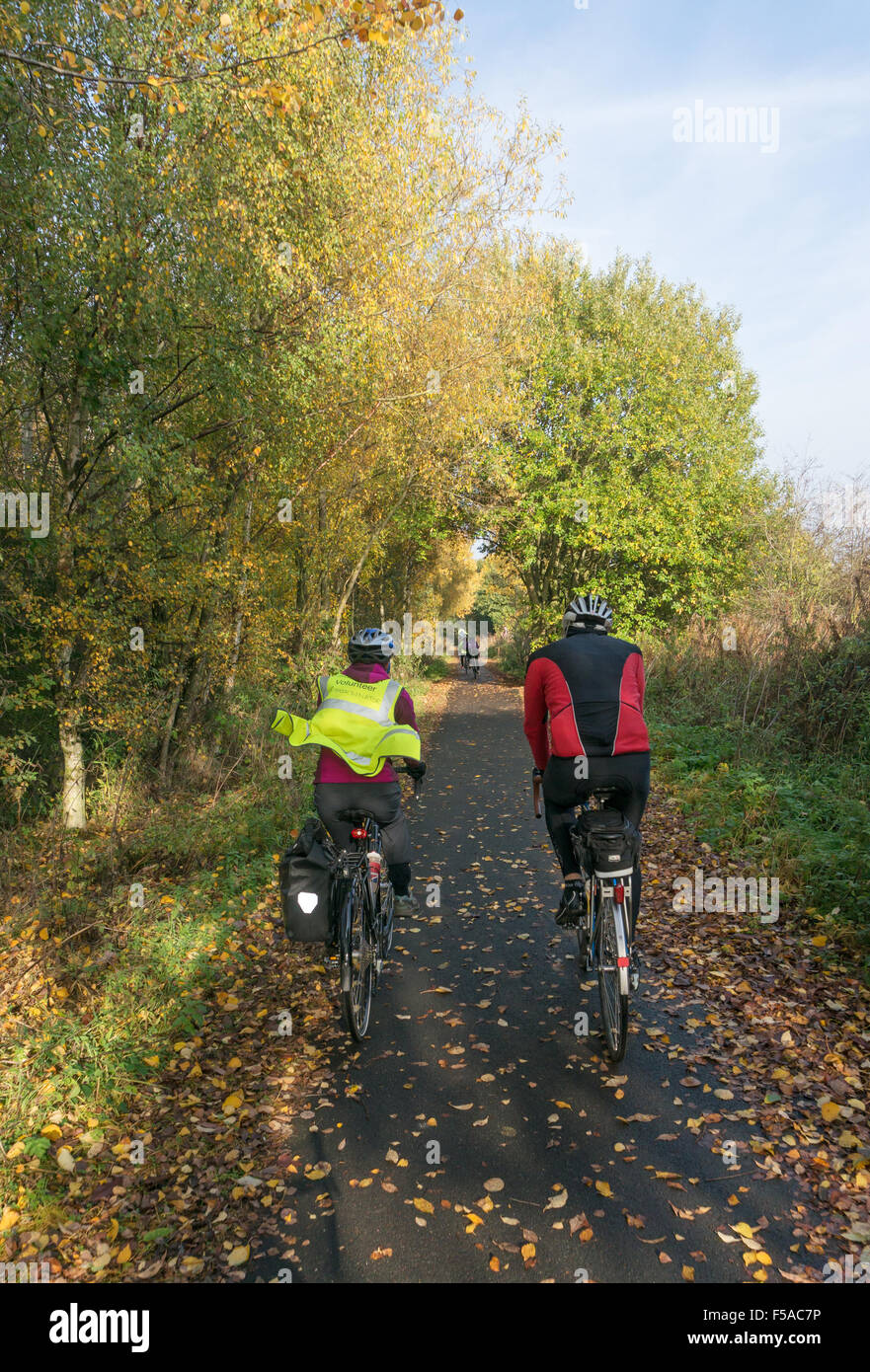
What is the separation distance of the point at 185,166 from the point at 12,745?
6163 millimetres

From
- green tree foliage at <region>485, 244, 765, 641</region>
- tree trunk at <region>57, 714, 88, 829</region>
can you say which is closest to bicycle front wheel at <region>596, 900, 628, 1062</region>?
tree trunk at <region>57, 714, 88, 829</region>

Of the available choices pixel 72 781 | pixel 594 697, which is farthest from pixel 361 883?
pixel 72 781

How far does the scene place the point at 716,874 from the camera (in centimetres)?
741

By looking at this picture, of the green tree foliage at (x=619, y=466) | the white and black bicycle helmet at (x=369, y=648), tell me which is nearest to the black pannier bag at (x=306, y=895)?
the white and black bicycle helmet at (x=369, y=648)

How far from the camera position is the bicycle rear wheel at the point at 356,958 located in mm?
4551

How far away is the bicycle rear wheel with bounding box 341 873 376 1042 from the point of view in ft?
14.9

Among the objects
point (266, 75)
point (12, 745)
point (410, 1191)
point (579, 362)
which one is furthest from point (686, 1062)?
point (579, 362)

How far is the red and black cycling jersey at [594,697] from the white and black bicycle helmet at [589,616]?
0.52 feet

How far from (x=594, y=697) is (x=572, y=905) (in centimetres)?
152

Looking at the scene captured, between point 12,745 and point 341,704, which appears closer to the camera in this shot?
point 341,704

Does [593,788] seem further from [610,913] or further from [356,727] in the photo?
[356,727]

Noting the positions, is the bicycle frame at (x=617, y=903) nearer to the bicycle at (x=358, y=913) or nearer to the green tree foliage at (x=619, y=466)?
the bicycle at (x=358, y=913)

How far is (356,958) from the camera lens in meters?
4.73
